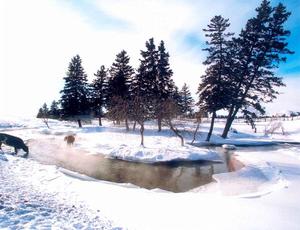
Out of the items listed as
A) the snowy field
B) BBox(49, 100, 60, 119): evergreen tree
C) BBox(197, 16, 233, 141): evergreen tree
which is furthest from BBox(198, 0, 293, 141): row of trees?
BBox(49, 100, 60, 119): evergreen tree

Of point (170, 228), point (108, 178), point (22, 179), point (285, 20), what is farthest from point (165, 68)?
point (170, 228)

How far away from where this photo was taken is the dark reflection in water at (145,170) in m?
16.6

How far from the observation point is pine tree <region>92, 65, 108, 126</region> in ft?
177

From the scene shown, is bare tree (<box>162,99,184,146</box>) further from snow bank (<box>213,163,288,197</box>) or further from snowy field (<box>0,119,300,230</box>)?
snowy field (<box>0,119,300,230</box>)

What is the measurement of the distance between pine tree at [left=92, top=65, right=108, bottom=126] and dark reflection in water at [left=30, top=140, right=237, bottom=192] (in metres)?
28.6

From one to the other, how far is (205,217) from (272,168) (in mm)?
11502

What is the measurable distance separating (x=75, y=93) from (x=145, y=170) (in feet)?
122

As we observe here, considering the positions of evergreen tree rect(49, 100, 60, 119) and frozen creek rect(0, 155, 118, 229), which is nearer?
frozen creek rect(0, 155, 118, 229)

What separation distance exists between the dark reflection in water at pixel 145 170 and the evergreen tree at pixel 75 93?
28.5m

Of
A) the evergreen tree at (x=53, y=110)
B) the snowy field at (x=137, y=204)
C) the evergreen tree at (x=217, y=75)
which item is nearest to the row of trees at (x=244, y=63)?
the evergreen tree at (x=217, y=75)

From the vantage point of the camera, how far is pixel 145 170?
2019 centimetres

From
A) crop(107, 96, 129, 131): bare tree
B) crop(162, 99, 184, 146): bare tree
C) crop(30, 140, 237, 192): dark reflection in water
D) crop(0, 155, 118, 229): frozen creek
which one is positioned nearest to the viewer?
crop(0, 155, 118, 229): frozen creek

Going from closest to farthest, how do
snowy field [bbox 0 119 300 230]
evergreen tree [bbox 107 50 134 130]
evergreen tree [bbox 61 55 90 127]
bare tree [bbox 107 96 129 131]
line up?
snowy field [bbox 0 119 300 230] < bare tree [bbox 107 96 129 131] < evergreen tree [bbox 107 50 134 130] < evergreen tree [bbox 61 55 90 127]

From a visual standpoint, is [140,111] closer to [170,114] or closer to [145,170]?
[170,114]
